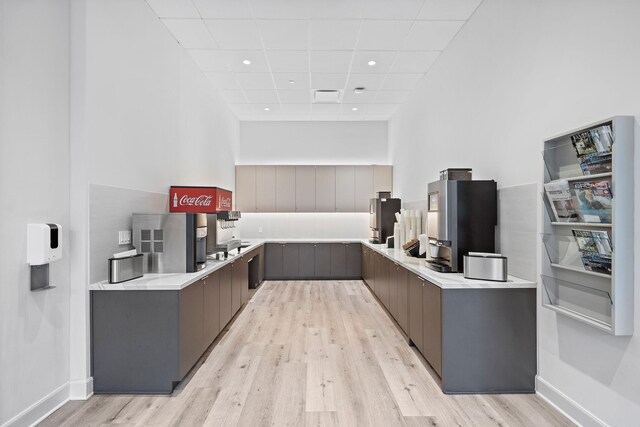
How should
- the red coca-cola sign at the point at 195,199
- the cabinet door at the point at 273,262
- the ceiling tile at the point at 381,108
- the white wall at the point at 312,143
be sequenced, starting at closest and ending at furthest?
the red coca-cola sign at the point at 195,199
the ceiling tile at the point at 381,108
the cabinet door at the point at 273,262
the white wall at the point at 312,143

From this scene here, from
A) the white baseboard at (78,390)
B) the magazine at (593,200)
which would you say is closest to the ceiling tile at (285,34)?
the magazine at (593,200)

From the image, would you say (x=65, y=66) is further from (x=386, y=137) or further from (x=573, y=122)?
(x=386, y=137)

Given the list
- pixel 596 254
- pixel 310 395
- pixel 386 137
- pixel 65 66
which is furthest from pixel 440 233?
pixel 386 137

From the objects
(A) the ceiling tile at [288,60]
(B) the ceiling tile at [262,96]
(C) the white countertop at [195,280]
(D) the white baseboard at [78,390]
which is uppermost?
(B) the ceiling tile at [262,96]

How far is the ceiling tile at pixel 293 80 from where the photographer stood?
16.1 feet

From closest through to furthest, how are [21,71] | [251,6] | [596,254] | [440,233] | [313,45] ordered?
1. [596,254]
2. [21,71]
3. [440,233]
4. [251,6]
5. [313,45]

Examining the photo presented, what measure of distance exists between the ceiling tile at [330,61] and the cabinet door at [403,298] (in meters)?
A: 2.77

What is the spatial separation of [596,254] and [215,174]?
16.6 feet

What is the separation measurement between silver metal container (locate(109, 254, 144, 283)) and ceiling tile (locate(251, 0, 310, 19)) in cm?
263

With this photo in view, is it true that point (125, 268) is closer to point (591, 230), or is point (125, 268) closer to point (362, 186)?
point (591, 230)

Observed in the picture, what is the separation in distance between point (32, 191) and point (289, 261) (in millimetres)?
4936

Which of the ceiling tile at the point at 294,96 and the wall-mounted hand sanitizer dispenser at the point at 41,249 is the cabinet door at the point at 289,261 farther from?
the wall-mounted hand sanitizer dispenser at the point at 41,249

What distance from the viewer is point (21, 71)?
7.02 feet

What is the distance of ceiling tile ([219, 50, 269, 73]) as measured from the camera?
424 cm
